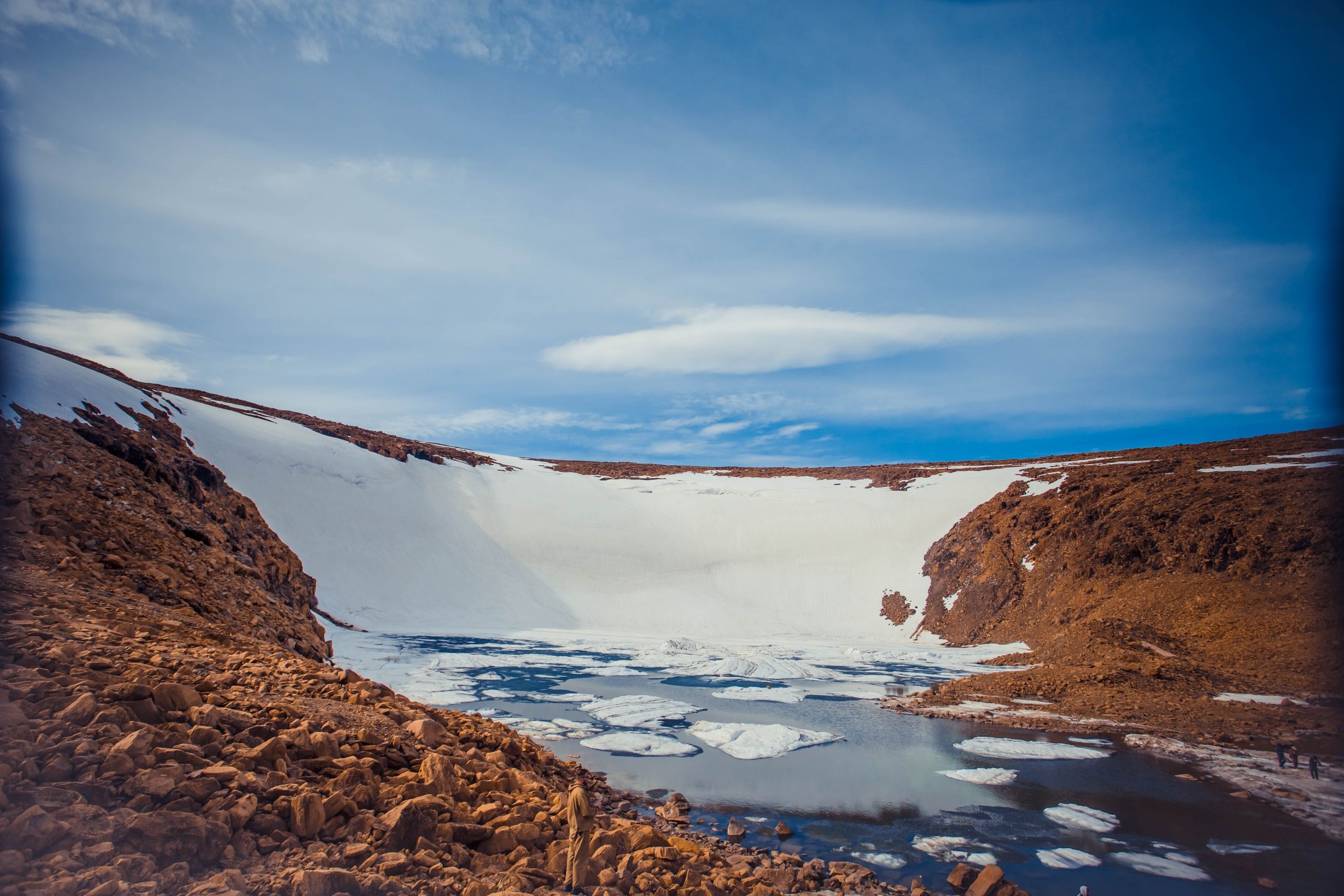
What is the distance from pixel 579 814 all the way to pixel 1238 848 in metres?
6.76

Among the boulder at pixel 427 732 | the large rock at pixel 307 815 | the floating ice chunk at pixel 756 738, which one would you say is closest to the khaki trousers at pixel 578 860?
the large rock at pixel 307 815

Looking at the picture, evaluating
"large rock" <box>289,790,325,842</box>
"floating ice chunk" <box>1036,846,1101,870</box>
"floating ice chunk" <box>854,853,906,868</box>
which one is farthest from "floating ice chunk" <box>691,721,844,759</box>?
"large rock" <box>289,790,325,842</box>

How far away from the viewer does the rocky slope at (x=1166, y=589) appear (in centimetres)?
1317

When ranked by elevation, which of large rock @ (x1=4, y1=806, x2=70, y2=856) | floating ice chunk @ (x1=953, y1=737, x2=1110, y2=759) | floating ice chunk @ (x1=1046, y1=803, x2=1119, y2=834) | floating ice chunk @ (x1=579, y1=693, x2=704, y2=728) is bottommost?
floating ice chunk @ (x1=579, y1=693, x2=704, y2=728)

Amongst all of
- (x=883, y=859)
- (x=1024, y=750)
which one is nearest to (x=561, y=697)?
(x=1024, y=750)

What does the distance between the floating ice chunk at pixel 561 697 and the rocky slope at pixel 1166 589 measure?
22.2 ft

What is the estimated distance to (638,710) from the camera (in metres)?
12.0

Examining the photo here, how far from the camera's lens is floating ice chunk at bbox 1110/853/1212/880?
5891 millimetres

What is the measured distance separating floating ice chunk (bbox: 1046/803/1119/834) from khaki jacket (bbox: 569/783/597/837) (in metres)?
5.74

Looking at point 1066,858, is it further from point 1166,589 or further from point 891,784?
point 1166,589

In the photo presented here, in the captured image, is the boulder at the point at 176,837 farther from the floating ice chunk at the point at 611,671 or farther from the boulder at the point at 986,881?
the floating ice chunk at the point at 611,671

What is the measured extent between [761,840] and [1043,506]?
81.4ft

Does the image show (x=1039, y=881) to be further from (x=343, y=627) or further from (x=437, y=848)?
(x=343, y=627)

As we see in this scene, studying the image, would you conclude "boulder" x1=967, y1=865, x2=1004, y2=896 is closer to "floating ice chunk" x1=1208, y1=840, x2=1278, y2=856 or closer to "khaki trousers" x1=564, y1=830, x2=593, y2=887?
"floating ice chunk" x1=1208, y1=840, x2=1278, y2=856
